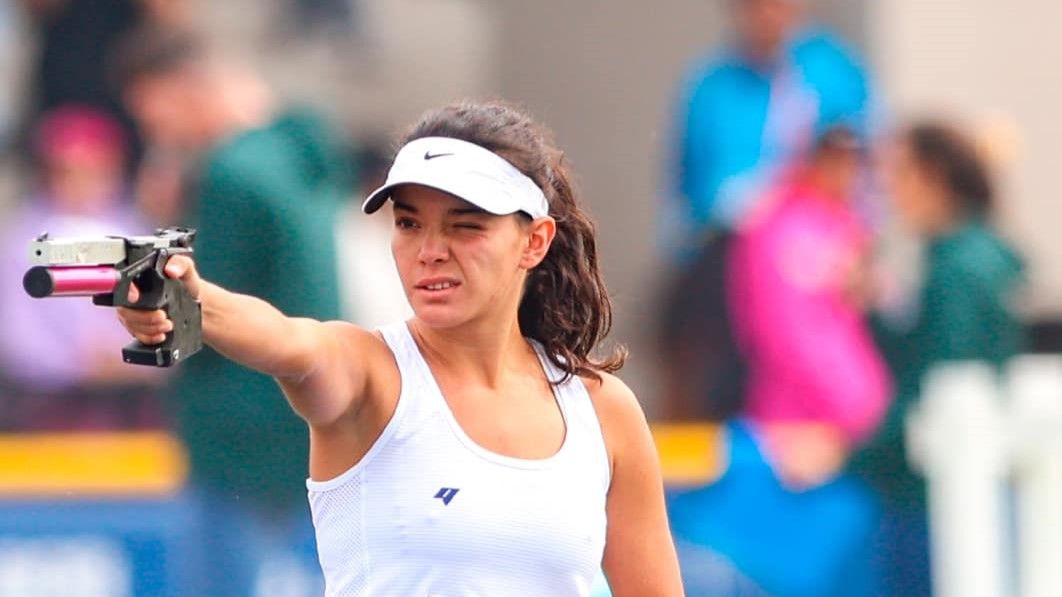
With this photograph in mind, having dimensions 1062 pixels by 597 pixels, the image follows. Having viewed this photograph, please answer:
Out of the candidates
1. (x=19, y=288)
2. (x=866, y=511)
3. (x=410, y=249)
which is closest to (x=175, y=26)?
(x=19, y=288)

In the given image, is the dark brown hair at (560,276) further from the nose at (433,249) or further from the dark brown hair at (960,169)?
the dark brown hair at (960,169)

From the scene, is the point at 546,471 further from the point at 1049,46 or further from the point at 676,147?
the point at 1049,46

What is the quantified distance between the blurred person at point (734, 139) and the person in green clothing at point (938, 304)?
85 centimetres

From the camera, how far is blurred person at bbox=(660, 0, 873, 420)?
8.73 metres

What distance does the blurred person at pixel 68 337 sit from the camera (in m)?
8.84

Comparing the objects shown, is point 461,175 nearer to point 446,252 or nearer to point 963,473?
point 446,252

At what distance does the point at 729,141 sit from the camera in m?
8.90

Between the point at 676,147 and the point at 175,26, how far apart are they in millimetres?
2117

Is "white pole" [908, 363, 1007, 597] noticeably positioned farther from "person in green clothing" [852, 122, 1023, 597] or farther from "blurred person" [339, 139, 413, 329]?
"blurred person" [339, 139, 413, 329]

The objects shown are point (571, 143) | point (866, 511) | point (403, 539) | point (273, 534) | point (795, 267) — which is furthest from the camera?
point (571, 143)

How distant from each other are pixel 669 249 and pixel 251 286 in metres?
2.86

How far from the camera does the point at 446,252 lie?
360 cm

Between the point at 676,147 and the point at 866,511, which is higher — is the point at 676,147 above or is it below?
above

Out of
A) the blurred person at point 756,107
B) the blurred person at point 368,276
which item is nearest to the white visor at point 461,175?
the blurred person at point 368,276
